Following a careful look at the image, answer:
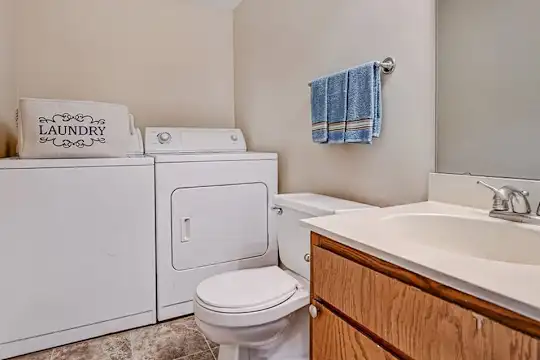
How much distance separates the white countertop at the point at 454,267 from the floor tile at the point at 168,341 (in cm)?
124

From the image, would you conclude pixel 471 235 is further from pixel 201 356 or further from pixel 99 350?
pixel 99 350

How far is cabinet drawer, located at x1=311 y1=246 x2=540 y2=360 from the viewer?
0.60 m

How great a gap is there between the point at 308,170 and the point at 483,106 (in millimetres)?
1008

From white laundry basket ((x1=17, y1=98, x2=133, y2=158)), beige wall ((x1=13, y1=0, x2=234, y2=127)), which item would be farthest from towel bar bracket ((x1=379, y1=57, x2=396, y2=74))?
beige wall ((x1=13, y1=0, x2=234, y2=127))

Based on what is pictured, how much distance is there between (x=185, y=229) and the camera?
218 cm

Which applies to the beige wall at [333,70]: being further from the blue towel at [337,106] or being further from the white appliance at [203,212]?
the white appliance at [203,212]

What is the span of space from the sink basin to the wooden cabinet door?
0.31 metres

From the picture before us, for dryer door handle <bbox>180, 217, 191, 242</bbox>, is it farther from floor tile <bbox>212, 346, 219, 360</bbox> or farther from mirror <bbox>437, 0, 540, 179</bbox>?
mirror <bbox>437, 0, 540, 179</bbox>

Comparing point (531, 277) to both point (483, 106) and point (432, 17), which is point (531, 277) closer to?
point (483, 106)

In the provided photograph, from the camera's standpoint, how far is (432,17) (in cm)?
134

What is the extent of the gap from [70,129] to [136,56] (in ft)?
3.37

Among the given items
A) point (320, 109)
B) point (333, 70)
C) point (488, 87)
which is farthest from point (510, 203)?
point (333, 70)

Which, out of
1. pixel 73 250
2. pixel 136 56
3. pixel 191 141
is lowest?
pixel 73 250

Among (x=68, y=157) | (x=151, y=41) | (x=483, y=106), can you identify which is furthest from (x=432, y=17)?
(x=151, y=41)
